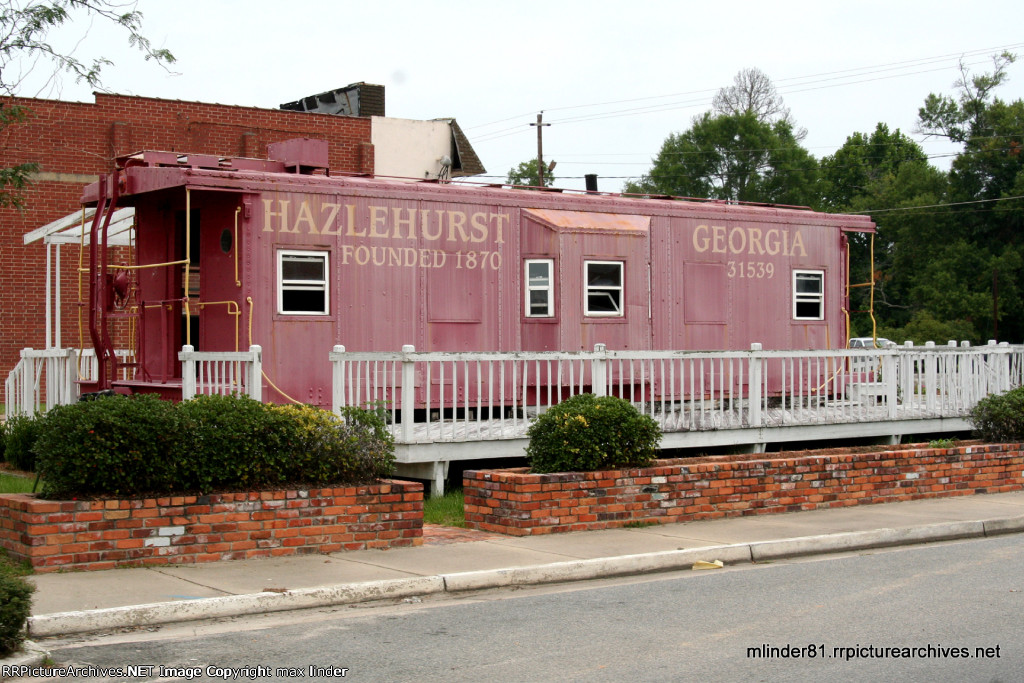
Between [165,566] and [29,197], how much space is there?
20.6 metres

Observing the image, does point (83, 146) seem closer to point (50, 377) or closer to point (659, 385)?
point (50, 377)

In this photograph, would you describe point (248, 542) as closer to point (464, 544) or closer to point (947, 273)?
point (464, 544)

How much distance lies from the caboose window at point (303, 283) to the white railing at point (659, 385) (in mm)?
880

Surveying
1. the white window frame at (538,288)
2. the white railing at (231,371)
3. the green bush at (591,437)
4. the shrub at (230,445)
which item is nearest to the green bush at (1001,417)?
the green bush at (591,437)

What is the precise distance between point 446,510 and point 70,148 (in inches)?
754

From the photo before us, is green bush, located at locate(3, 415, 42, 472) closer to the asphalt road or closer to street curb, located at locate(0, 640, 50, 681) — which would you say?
the asphalt road

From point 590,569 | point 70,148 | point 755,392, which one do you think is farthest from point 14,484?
point 70,148

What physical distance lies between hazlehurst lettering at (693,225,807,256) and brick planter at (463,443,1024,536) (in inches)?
183

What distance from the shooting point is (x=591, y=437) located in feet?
38.0

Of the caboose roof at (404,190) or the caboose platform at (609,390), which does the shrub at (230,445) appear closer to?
the caboose platform at (609,390)

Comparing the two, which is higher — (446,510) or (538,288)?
(538,288)

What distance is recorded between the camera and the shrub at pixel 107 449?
8.98 meters

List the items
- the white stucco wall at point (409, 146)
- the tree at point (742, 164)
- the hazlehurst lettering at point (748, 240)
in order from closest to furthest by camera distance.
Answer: the hazlehurst lettering at point (748, 240), the white stucco wall at point (409, 146), the tree at point (742, 164)

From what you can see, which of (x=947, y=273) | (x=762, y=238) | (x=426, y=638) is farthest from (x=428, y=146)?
(x=947, y=273)
